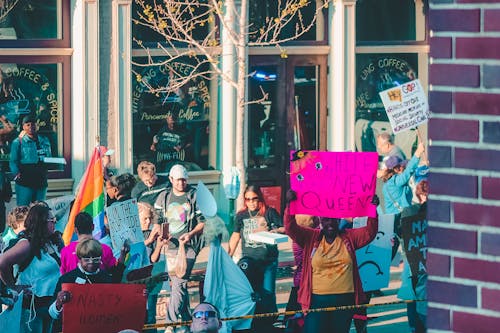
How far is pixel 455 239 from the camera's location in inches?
128

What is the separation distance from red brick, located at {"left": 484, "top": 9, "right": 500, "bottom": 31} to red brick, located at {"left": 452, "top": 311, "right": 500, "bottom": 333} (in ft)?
2.46

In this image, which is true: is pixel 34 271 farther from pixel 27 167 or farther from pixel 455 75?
pixel 455 75

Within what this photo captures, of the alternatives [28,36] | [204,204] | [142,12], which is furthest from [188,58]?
[204,204]

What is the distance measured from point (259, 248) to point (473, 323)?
25.3 ft

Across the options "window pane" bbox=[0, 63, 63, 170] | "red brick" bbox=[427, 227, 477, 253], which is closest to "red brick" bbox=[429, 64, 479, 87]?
"red brick" bbox=[427, 227, 477, 253]

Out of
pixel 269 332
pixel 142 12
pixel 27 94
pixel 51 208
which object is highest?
pixel 142 12

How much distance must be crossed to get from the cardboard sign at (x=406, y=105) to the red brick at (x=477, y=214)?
27.6 feet

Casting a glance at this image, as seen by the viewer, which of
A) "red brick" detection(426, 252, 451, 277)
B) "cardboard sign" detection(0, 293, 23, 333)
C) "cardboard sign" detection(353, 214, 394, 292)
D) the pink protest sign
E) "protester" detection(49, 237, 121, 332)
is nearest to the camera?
"red brick" detection(426, 252, 451, 277)

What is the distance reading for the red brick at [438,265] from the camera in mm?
3281

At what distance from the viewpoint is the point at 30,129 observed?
14461 mm

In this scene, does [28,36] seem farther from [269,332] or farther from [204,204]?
[269,332]

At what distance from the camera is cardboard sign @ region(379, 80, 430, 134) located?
1166 centimetres

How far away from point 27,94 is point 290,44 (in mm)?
3719

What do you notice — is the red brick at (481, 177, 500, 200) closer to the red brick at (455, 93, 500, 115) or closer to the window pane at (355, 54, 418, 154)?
the red brick at (455, 93, 500, 115)
